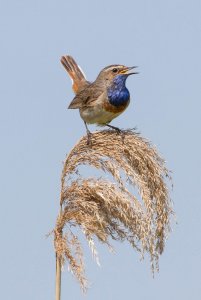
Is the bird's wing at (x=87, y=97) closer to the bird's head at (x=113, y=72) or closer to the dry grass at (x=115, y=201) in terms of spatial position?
the bird's head at (x=113, y=72)

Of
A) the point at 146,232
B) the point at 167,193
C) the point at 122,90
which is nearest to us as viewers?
the point at 146,232

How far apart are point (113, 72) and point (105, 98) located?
1.17 feet

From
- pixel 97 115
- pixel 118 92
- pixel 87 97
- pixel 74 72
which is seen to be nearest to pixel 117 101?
pixel 118 92

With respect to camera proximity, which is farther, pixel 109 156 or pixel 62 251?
pixel 109 156

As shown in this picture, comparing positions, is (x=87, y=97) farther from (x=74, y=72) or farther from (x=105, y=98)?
(x=74, y=72)

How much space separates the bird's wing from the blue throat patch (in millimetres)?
149

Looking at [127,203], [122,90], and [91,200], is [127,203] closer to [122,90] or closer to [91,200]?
[91,200]

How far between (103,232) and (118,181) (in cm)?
34

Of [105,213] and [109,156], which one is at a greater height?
[109,156]

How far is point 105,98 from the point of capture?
669 cm

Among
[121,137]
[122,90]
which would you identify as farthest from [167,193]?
[122,90]

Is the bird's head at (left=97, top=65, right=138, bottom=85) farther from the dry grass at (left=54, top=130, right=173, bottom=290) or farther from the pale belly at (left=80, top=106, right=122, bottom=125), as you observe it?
the dry grass at (left=54, top=130, right=173, bottom=290)

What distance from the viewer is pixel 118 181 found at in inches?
161

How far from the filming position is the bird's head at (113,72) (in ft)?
22.3
